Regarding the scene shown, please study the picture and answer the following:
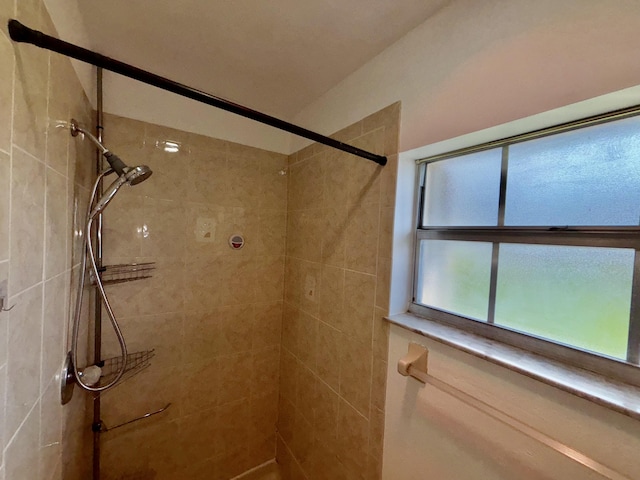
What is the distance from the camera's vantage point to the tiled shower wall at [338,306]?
1064 mm

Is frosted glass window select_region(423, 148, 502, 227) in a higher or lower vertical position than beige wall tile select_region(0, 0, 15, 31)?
lower

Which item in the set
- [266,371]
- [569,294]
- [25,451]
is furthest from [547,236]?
[266,371]

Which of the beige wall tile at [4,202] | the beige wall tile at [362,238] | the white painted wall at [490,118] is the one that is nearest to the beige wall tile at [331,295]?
the beige wall tile at [362,238]

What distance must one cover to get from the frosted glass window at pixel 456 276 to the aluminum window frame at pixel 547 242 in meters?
0.02

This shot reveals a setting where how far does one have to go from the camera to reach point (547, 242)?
73 cm

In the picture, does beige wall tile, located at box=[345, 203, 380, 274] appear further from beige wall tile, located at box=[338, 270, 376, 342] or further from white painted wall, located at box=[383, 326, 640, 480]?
white painted wall, located at box=[383, 326, 640, 480]

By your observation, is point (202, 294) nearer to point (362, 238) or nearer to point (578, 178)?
point (362, 238)

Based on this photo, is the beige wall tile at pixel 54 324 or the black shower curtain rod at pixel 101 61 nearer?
the black shower curtain rod at pixel 101 61

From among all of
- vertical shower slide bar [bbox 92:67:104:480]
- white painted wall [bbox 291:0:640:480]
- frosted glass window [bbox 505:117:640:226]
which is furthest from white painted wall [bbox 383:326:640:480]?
vertical shower slide bar [bbox 92:67:104:480]

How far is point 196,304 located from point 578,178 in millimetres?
1801

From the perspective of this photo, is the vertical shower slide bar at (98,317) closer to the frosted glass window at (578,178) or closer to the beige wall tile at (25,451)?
the beige wall tile at (25,451)

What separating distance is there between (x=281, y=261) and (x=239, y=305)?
0.41 m

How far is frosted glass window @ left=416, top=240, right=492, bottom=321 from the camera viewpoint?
890 millimetres

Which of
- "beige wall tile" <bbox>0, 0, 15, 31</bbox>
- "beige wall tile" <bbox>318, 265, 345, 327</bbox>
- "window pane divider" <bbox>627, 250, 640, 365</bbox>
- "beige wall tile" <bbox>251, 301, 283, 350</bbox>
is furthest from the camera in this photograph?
"beige wall tile" <bbox>251, 301, 283, 350</bbox>
